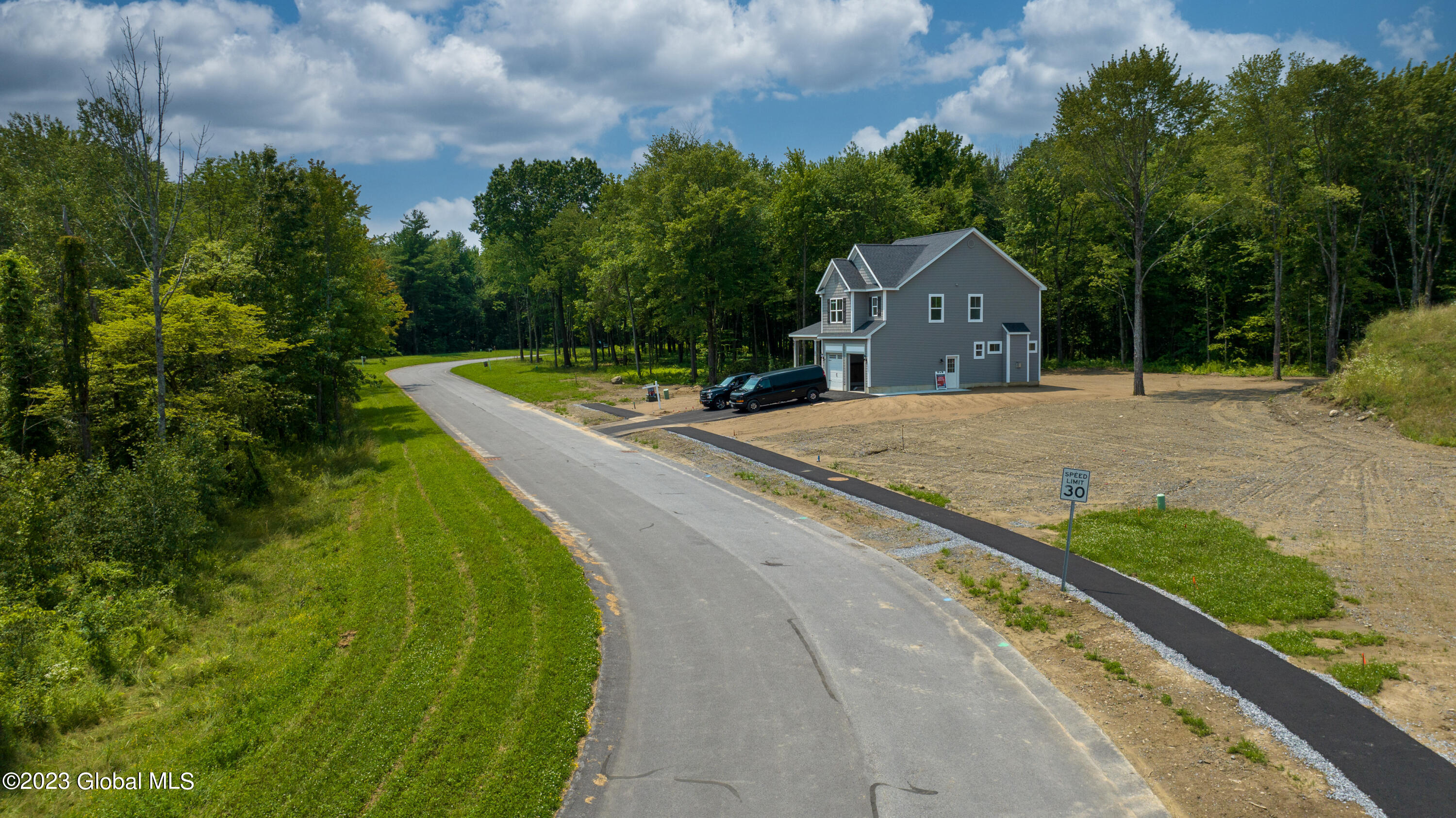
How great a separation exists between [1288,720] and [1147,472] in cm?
1380

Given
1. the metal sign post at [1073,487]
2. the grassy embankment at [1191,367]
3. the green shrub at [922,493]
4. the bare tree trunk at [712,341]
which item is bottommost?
the green shrub at [922,493]

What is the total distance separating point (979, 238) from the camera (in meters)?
43.2

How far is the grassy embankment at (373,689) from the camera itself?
7711 millimetres

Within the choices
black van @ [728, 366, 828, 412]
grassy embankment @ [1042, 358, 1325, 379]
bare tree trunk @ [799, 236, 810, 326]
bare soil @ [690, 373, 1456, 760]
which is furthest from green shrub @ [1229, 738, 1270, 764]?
grassy embankment @ [1042, 358, 1325, 379]

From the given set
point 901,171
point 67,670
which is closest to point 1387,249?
point 901,171

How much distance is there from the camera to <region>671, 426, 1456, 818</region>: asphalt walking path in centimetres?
716

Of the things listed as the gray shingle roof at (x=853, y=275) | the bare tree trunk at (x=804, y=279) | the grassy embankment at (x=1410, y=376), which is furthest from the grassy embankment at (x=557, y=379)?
the grassy embankment at (x=1410, y=376)

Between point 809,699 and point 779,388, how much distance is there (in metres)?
29.5

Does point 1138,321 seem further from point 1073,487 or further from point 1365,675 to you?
point 1365,675

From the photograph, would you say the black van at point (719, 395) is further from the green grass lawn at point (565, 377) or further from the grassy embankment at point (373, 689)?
the grassy embankment at point (373, 689)

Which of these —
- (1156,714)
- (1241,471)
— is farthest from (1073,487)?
(1241,471)

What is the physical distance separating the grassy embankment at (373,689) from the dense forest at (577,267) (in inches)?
63.1

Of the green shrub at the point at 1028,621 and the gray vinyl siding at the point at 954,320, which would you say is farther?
the gray vinyl siding at the point at 954,320

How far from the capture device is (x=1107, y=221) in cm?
5678
